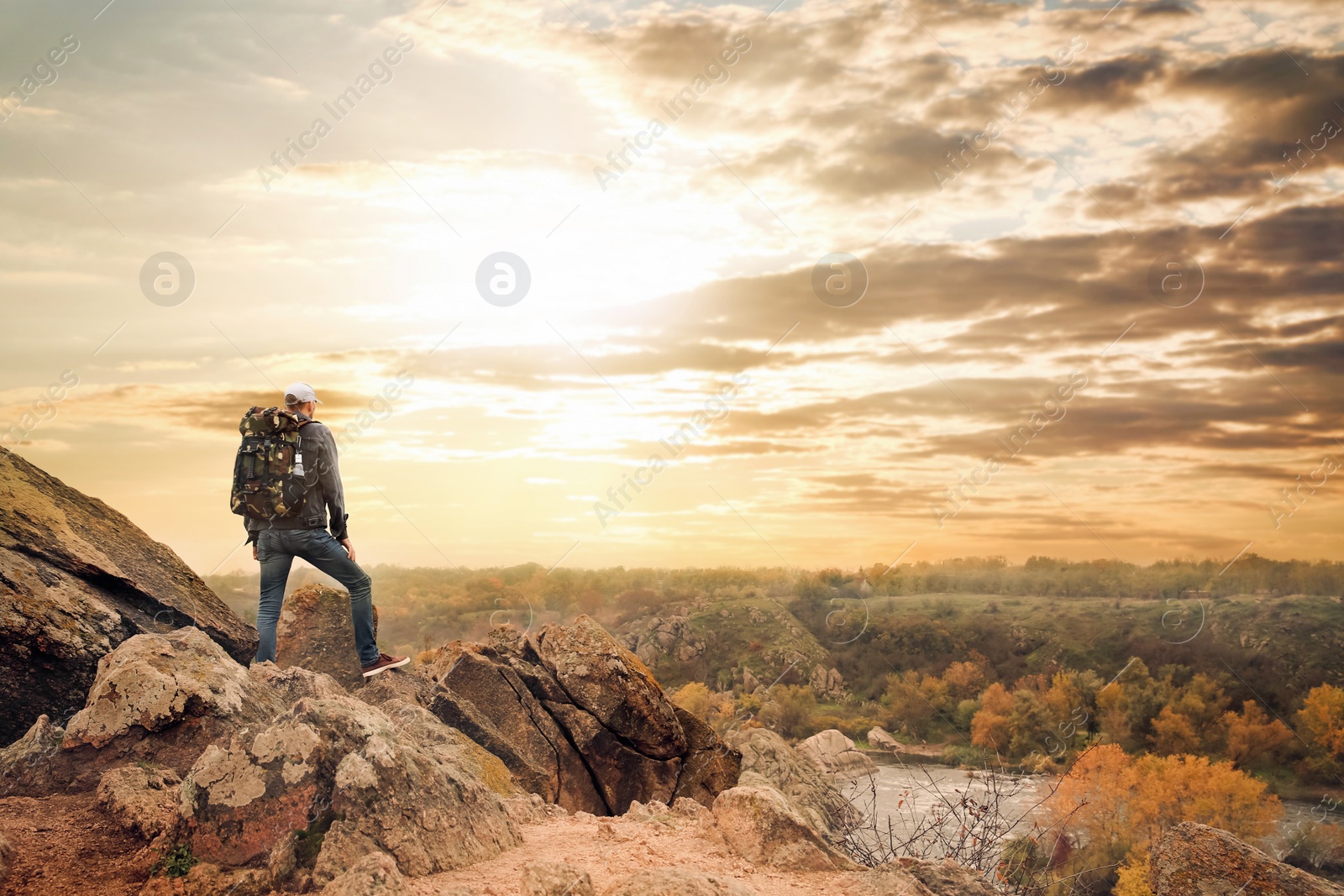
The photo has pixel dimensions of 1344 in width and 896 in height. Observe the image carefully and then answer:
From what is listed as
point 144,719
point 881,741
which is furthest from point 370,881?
point 881,741

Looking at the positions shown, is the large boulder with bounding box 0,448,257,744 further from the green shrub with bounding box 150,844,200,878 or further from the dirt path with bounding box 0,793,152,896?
the green shrub with bounding box 150,844,200,878

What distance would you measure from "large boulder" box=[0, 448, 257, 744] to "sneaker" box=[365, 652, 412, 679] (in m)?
2.67

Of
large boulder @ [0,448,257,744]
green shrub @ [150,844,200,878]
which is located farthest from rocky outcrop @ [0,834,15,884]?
large boulder @ [0,448,257,744]

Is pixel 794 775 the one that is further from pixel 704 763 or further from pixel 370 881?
pixel 370 881

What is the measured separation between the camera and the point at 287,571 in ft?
34.7

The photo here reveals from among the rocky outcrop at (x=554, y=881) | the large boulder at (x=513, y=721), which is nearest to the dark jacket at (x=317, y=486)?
the large boulder at (x=513, y=721)

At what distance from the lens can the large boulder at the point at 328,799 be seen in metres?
6.24

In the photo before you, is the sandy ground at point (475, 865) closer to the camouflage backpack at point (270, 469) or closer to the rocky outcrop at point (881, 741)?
the camouflage backpack at point (270, 469)

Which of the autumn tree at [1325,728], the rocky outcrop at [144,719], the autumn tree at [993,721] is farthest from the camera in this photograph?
the autumn tree at [1325,728]

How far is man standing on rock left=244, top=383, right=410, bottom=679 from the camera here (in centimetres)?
1023

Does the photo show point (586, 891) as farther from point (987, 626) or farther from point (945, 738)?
point (987, 626)

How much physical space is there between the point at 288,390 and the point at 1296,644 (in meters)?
143

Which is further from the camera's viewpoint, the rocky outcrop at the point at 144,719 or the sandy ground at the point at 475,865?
the rocky outcrop at the point at 144,719

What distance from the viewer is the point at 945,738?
310 ft
